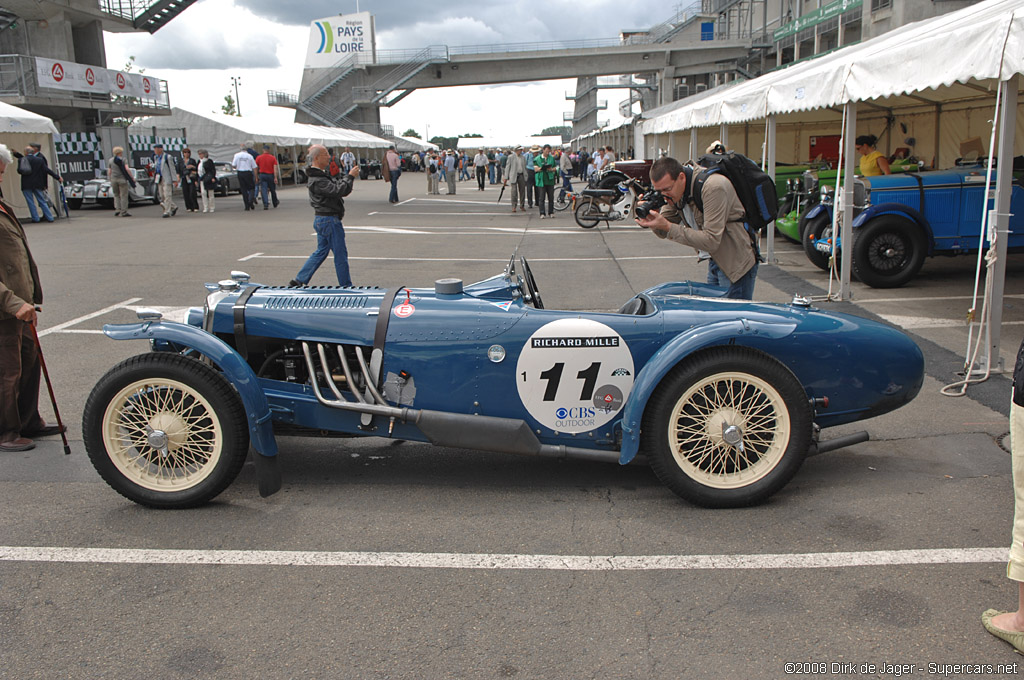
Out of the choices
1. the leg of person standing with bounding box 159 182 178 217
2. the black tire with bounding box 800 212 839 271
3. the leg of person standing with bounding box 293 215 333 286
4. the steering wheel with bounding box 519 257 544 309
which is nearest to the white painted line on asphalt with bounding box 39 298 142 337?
the leg of person standing with bounding box 293 215 333 286

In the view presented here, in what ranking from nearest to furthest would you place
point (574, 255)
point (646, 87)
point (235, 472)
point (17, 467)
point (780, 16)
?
point (235, 472)
point (17, 467)
point (574, 255)
point (780, 16)
point (646, 87)

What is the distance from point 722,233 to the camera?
5.33m

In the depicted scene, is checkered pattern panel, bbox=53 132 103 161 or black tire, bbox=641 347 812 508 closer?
black tire, bbox=641 347 812 508

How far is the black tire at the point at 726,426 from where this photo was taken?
361 cm

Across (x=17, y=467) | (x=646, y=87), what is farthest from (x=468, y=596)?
(x=646, y=87)

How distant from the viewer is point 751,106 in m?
11.8

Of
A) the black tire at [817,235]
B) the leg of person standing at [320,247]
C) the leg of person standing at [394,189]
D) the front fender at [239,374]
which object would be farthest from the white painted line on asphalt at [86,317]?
the leg of person standing at [394,189]

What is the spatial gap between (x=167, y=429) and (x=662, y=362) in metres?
2.37

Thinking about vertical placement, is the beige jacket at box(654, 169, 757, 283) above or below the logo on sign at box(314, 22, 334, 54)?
below

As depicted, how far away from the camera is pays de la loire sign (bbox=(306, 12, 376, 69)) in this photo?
70312mm

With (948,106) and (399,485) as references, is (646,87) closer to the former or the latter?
(948,106)

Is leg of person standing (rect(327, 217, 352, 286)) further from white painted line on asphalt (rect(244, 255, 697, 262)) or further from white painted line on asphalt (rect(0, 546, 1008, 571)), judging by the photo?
white painted line on asphalt (rect(0, 546, 1008, 571))

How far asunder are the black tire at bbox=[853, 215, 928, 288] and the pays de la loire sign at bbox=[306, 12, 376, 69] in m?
66.2

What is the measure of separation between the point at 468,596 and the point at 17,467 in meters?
3.04
